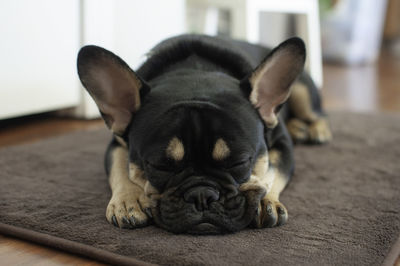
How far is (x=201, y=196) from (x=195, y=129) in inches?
7.9

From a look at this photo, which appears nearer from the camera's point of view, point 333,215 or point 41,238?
point 41,238

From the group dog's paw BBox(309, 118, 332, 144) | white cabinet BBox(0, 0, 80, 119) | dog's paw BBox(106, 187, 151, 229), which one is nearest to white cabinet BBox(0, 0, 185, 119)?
white cabinet BBox(0, 0, 80, 119)

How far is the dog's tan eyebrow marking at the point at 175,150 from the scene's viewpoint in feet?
5.02

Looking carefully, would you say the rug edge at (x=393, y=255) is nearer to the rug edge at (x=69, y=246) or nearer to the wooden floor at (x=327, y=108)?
the wooden floor at (x=327, y=108)

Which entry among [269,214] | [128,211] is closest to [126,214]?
[128,211]

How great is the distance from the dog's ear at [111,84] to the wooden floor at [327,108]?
0.54 m

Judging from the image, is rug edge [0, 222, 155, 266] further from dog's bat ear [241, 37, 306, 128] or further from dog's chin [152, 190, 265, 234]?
dog's bat ear [241, 37, 306, 128]

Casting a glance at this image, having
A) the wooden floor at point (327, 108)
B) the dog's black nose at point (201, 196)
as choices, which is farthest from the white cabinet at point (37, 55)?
the dog's black nose at point (201, 196)

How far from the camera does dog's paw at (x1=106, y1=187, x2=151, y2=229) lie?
62.4 inches

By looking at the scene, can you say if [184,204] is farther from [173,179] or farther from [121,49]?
[121,49]

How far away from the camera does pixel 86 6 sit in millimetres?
3365

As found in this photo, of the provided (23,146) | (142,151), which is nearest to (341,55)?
(23,146)

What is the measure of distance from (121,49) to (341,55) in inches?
218

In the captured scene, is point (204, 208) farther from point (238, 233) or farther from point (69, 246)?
point (69, 246)
